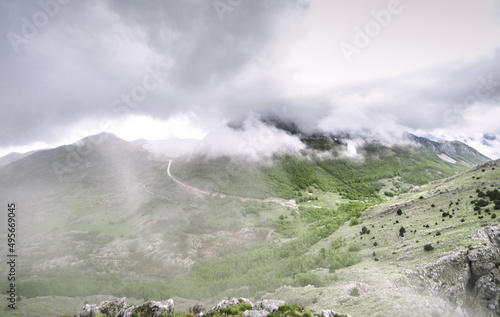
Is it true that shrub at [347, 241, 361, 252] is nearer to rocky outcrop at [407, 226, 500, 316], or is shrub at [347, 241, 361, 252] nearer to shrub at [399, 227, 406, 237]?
shrub at [399, 227, 406, 237]

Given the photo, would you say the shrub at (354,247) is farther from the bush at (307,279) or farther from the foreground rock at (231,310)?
the foreground rock at (231,310)

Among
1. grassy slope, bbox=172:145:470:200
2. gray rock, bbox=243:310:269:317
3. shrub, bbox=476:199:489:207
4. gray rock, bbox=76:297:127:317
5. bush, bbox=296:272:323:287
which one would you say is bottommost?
bush, bbox=296:272:323:287

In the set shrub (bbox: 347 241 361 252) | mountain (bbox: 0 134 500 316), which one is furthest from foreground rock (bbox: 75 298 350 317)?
shrub (bbox: 347 241 361 252)

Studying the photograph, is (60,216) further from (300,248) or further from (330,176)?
(330,176)

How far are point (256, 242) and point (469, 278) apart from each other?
6747 centimetres

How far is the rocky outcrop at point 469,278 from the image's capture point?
77.3 feet

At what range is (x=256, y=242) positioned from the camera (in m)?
83.8

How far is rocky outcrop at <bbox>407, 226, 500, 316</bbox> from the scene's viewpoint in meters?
23.6

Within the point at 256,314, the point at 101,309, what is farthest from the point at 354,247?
the point at 101,309

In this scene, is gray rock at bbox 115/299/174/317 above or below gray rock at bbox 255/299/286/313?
above

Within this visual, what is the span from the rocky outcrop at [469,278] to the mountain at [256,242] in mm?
146

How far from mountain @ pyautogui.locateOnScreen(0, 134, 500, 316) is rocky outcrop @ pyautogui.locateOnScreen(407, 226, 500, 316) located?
146 mm

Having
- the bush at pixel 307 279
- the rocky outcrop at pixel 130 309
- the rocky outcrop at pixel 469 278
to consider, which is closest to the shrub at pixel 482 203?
the rocky outcrop at pixel 469 278

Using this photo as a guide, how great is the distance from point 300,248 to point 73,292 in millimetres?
65774
